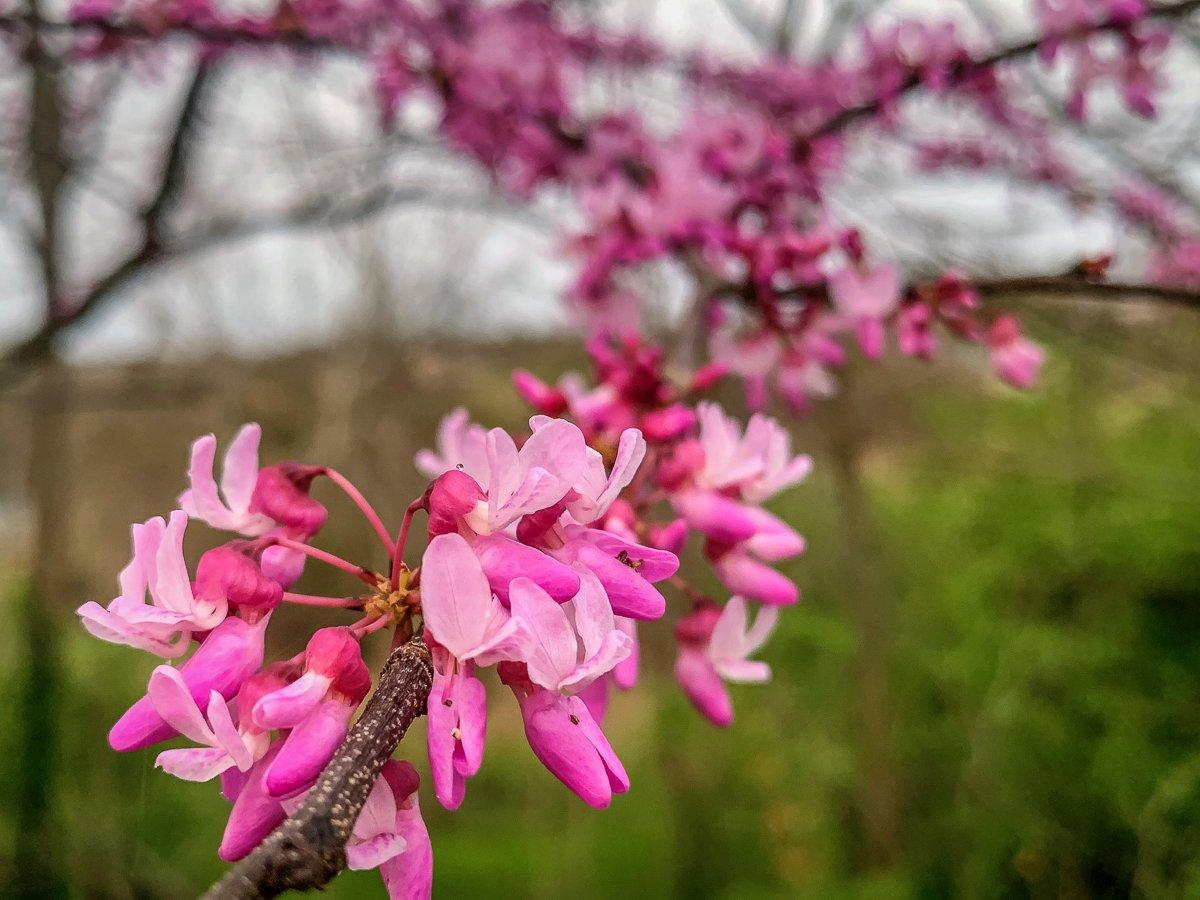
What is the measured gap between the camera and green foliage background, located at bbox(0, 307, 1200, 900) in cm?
269

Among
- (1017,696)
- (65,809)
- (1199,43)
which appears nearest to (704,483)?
(1199,43)

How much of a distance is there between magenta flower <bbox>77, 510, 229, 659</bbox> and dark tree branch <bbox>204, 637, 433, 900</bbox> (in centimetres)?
16

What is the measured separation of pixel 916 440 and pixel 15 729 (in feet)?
18.4

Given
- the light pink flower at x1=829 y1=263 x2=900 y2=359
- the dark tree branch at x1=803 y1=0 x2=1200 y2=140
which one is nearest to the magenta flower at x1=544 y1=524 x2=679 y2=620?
the light pink flower at x1=829 y1=263 x2=900 y2=359

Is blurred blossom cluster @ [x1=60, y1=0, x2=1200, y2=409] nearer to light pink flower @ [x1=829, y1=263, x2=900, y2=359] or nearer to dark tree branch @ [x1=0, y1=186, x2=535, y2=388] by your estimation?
light pink flower @ [x1=829, y1=263, x2=900, y2=359]

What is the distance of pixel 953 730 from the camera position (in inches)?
136

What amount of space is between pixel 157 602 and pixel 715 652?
0.53m

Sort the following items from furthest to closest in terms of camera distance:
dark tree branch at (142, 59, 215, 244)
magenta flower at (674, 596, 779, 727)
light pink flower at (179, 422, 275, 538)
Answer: dark tree branch at (142, 59, 215, 244) → magenta flower at (674, 596, 779, 727) → light pink flower at (179, 422, 275, 538)

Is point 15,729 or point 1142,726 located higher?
point 1142,726

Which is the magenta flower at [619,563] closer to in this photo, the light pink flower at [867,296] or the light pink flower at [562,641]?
the light pink flower at [562,641]

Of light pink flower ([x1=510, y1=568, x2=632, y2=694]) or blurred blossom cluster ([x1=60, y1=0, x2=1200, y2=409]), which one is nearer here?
light pink flower ([x1=510, y1=568, x2=632, y2=694])

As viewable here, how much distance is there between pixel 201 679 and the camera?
548 mm

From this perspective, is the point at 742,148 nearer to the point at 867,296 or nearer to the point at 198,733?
the point at 867,296

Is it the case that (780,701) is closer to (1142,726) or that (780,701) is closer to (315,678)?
(1142,726)
